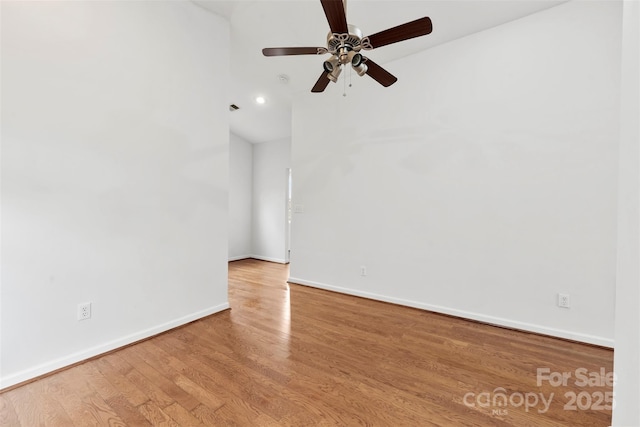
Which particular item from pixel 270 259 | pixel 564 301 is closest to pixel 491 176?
pixel 564 301

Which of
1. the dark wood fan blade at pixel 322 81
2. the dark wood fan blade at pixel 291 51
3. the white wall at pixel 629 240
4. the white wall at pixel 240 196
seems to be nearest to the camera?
the white wall at pixel 629 240

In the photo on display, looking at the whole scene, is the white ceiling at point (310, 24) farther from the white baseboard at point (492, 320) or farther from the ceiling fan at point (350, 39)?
the white baseboard at point (492, 320)

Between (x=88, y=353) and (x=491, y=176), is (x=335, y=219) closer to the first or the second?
(x=491, y=176)

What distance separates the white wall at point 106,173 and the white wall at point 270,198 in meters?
2.91

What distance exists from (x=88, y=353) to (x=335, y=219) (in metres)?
2.83

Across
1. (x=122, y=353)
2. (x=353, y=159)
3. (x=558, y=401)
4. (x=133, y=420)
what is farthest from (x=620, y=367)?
(x=353, y=159)

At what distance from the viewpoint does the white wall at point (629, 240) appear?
22.1 inches

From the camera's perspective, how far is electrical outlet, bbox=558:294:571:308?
2480mm

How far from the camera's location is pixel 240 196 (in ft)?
20.7

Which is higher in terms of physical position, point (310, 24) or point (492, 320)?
point (310, 24)

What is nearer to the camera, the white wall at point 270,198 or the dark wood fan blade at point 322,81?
the dark wood fan blade at point 322,81

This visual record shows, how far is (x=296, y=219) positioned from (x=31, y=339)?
2.97 meters

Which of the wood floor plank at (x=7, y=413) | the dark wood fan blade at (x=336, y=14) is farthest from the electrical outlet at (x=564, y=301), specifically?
the wood floor plank at (x=7, y=413)

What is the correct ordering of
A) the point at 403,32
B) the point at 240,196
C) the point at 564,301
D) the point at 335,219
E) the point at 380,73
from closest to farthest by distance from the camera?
the point at 403,32
the point at 380,73
the point at 564,301
the point at 335,219
the point at 240,196
